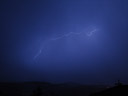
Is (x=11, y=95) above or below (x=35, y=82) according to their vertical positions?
below

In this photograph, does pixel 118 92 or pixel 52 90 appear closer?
pixel 118 92

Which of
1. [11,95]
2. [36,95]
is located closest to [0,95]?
[11,95]

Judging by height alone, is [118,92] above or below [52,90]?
below

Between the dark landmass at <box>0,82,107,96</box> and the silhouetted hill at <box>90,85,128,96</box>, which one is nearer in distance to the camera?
the silhouetted hill at <box>90,85,128,96</box>

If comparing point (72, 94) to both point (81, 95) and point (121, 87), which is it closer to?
point (81, 95)

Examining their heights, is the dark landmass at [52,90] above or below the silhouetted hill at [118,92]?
above

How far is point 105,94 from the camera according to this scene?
3020cm

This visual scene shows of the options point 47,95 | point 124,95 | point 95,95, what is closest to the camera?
point 124,95

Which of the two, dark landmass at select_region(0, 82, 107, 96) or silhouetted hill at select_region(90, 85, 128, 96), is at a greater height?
dark landmass at select_region(0, 82, 107, 96)

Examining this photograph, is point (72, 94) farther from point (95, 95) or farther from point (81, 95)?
point (95, 95)

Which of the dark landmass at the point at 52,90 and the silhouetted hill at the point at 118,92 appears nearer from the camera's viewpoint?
the silhouetted hill at the point at 118,92

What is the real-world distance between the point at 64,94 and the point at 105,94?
155ft

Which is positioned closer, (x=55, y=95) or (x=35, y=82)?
(x=55, y=95)

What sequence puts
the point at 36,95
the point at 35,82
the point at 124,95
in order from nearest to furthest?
the point at 124,95 < the point at 36,95 < the point at 35,82
